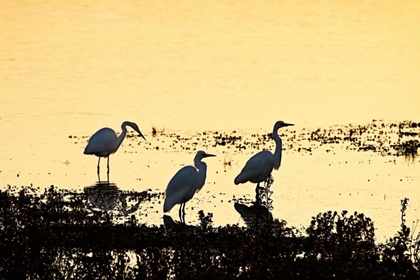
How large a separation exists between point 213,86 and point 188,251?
18639 millimetres

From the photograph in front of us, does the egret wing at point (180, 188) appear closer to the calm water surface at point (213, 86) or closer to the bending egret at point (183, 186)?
the bending egret at point (183, 186)

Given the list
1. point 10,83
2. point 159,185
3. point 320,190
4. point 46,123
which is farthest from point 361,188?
point 10,83

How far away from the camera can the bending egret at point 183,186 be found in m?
14.1

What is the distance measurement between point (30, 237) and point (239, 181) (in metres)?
6.16

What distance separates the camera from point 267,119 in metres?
23.8

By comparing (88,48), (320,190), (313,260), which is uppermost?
(88,48)

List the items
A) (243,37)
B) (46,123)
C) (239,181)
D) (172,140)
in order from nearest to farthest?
1. (239,181)
2. (172,140)
3. (46,123)
4. (243,37)

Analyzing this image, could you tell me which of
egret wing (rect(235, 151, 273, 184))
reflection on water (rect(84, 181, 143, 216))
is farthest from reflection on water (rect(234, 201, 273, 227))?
reflection on water (rect(84, 181, 143, 216))

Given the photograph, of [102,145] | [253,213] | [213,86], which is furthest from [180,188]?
[213,86]

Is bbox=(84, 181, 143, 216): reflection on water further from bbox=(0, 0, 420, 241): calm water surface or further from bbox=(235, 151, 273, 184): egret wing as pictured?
bbox=(235, 151, 273, 184): egret wing

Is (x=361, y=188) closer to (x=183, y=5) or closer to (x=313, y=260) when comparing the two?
(x=313, y=260)

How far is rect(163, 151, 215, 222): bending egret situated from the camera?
14.1 metres

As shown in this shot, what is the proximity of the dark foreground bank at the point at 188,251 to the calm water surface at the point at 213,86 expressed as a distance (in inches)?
89.3

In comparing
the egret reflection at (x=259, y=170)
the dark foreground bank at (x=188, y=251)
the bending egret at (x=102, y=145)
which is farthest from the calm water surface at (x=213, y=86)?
the dark foreground bank at (x=188, y=251)
